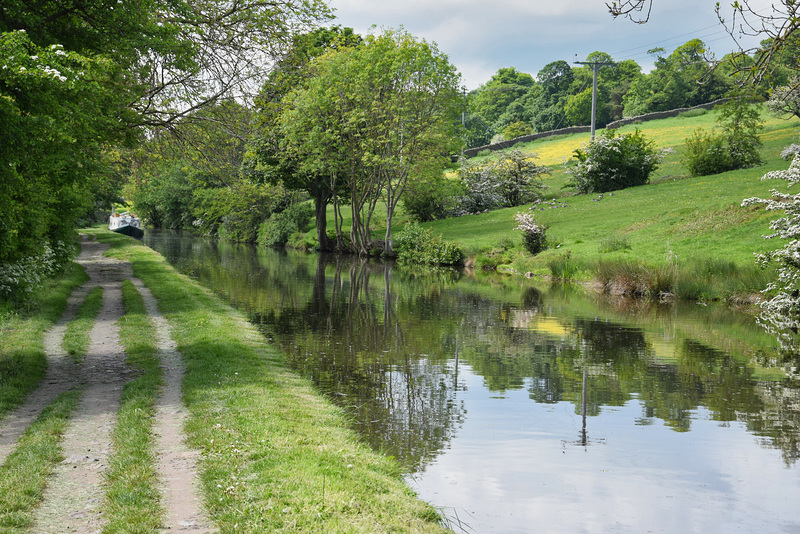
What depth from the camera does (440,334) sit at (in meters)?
16.5

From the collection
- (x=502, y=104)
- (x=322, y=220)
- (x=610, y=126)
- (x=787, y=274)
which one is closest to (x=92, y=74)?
(x=787, y=274)

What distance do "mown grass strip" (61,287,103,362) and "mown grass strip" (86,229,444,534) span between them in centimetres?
196

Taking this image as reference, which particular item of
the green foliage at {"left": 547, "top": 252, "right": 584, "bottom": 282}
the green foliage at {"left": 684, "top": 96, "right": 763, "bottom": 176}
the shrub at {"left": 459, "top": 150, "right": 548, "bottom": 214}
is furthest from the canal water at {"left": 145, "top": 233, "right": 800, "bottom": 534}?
the shrub at {"left": 459, "top": 150, "right": 548, "bottom": 214}

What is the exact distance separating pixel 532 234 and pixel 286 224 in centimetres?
2846

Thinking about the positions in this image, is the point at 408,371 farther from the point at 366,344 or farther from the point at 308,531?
the point at 308,531

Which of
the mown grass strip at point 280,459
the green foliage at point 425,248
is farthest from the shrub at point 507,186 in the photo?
the mown grass strip at point 280,459

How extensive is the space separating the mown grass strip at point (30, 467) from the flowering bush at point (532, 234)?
26915 mm

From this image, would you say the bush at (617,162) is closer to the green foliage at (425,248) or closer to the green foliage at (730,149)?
the green foliage at (730,149)

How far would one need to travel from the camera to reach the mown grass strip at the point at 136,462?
5352mm

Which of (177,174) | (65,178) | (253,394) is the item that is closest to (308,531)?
(253,394)

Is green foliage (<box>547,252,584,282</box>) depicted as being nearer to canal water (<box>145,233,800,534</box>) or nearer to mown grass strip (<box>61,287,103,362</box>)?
canal water (<box>145,233,800,534</box>)

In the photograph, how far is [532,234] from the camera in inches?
1326

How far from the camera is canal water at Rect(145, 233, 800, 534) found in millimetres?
6719

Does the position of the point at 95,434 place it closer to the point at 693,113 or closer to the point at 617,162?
the point at 617,162
